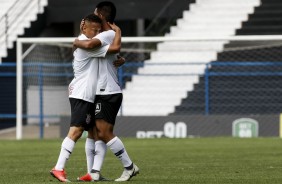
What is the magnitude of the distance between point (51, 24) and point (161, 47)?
5.82 metres

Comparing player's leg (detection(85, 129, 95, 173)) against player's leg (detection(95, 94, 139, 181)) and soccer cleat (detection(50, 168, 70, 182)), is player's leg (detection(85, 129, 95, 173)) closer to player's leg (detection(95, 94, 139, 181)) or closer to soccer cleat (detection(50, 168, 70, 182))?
player's leg (detection(95, 94, 139, 181))

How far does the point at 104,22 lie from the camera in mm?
10820

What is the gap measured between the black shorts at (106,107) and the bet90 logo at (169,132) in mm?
13353

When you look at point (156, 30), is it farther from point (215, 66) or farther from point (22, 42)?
point (22, 42)

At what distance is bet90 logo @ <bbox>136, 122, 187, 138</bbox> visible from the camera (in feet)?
79.5

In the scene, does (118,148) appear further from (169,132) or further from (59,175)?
(169,132)

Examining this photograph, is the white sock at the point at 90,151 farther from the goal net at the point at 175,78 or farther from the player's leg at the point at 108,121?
the goal net at the point at 175,78

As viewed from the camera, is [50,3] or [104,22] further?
[50,3]

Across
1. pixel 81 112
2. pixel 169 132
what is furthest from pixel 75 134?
pixel 169 132

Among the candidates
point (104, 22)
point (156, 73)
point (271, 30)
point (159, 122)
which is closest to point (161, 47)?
point (156, 73)

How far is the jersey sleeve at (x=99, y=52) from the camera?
10752mm

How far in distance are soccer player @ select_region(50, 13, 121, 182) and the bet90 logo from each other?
43.9 ft

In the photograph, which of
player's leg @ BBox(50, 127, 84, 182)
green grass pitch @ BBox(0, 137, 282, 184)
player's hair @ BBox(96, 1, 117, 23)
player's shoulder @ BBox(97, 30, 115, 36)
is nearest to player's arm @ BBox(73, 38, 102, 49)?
player's shoulder @ BBox(97, 30, 115, 36)

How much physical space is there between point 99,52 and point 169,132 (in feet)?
44.9
